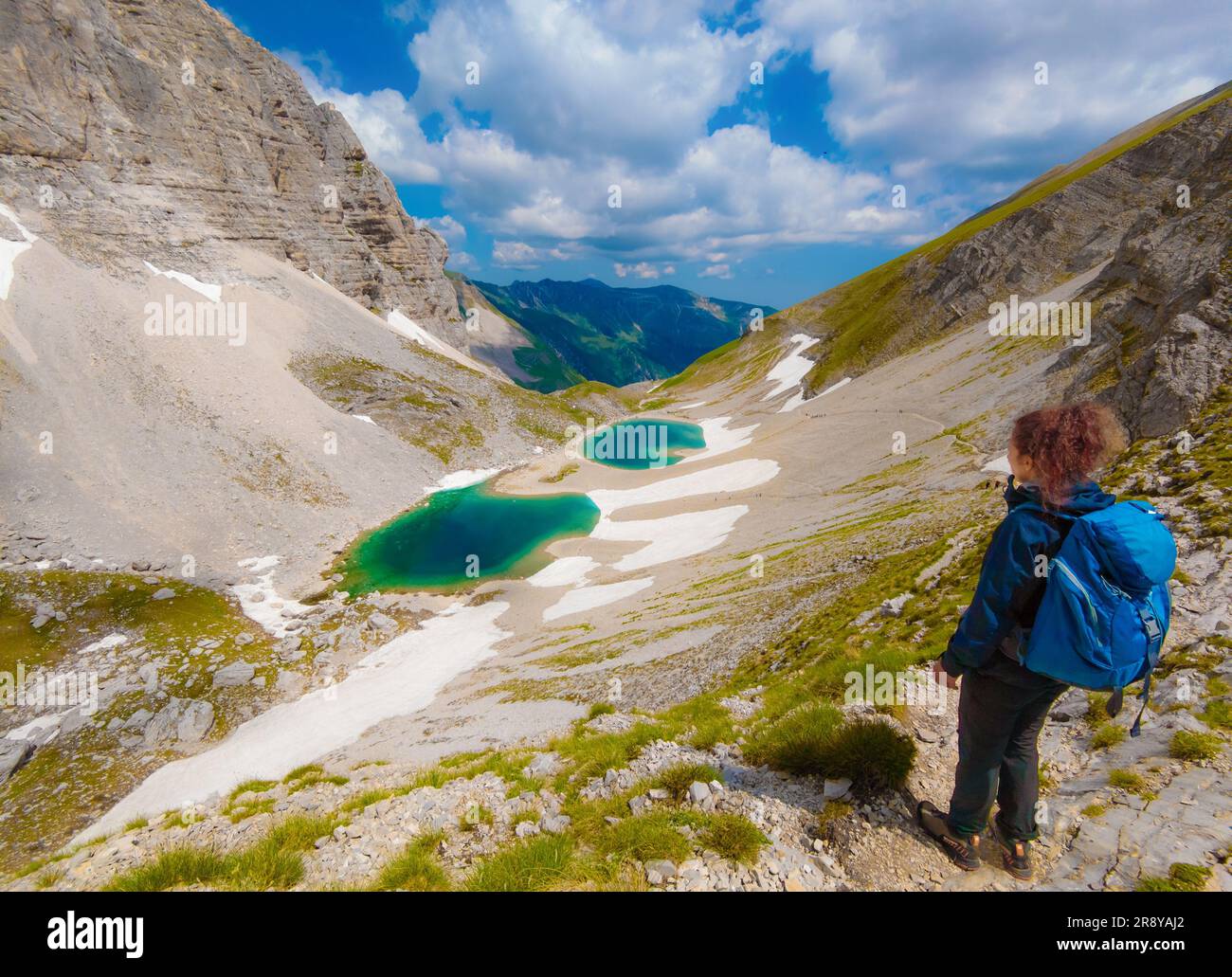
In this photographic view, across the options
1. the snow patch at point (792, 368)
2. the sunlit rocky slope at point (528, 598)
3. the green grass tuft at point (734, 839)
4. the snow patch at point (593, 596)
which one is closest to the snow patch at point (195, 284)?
the sunlit rocky slope at point (528, 598)

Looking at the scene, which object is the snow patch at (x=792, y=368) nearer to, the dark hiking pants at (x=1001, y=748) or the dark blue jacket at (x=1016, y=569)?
the dark hiking pants at (x=1001, y=748)

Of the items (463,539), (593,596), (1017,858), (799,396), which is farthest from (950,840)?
(799,396)

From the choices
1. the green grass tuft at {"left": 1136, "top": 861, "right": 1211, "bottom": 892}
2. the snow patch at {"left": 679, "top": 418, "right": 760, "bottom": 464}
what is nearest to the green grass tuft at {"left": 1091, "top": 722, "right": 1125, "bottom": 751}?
the green grass tuft at {"left": 1136, "top": 861, "right": 1211, "bottom": 892}

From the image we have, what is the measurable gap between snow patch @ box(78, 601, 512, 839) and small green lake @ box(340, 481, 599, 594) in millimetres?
9242

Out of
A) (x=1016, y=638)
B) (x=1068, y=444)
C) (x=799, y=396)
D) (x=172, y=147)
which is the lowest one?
(x=1016, y=638)

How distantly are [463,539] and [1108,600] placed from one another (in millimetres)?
52478

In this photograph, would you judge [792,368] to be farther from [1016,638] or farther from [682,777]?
[1016,638]

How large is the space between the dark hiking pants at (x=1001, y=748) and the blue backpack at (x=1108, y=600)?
0.68 meters

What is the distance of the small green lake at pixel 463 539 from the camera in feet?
145

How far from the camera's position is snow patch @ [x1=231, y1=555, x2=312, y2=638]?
115 ft

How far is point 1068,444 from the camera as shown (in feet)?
14.1
